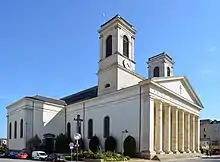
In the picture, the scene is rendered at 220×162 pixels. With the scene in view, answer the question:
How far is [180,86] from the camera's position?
5888cm

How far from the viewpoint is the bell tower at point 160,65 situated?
68.0 m

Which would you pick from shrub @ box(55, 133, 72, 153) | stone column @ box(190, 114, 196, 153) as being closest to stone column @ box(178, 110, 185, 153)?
stone column @ box(190, 114, 196, 153)

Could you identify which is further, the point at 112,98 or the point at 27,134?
the point at 27,134

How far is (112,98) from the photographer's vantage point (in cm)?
5459

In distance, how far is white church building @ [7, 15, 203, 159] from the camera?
48.9m

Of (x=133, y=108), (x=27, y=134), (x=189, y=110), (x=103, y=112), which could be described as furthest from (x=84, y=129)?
(x=189, y=110)

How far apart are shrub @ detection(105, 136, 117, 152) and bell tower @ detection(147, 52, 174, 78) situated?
2040 centimetres

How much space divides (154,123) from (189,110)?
1447cm

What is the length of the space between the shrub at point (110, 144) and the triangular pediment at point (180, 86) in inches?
457

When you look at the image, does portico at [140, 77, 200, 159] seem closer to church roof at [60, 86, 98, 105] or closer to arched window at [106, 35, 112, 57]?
arched window at [106, 35, 112, 57]

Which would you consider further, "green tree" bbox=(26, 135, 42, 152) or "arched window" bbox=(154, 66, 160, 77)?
"arched window" bbox=(154, 66, 160, 77)

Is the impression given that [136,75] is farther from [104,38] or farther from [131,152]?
[131,152]

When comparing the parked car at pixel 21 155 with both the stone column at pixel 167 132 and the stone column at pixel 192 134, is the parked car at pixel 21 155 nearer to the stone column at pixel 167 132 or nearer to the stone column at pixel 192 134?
the stone column at pixel 167 132

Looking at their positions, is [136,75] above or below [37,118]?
above
